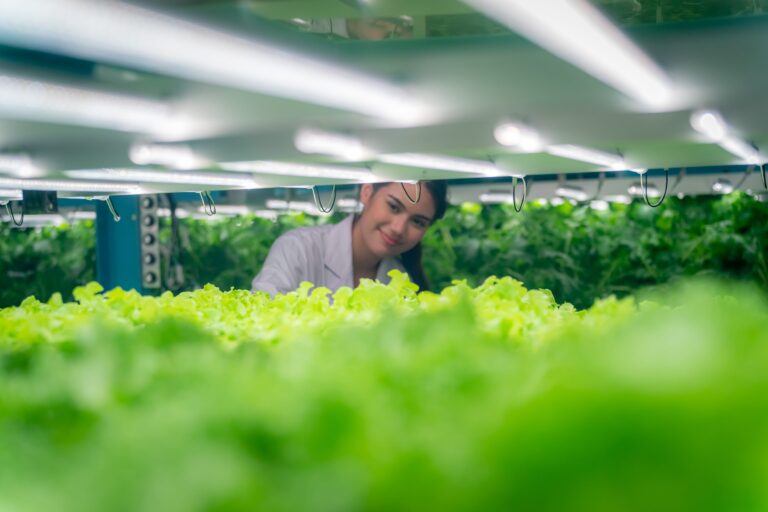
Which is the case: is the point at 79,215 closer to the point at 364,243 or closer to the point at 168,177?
the point at 364,243

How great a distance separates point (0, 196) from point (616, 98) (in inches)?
159

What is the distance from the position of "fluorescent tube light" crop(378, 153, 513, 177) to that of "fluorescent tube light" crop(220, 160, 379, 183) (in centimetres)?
40

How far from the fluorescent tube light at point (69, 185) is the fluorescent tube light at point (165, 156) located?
109 cm

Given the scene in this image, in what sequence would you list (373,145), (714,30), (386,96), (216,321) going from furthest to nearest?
1. (373,145)
2. (714,30)
3. (386,96)
4. (216,321)

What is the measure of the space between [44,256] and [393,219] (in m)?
8.39

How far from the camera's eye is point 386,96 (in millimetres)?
2758

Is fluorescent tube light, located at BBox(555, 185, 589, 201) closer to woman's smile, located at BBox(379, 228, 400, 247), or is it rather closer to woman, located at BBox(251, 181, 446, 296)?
woman, located at BBox(251, 181, 446, 296)

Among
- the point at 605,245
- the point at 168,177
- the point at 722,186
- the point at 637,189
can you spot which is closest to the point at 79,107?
the point at 168,177

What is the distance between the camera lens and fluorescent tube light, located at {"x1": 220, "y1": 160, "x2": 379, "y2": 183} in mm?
4091

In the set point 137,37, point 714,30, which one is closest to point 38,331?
point 137,37

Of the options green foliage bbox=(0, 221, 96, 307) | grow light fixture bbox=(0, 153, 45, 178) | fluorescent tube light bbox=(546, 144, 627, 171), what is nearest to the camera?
grow light fixture bbox=(0, 153, 45, 178)

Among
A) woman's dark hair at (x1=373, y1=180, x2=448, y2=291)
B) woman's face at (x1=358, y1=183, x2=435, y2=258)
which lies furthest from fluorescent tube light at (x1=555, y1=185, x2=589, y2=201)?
woman's face at (x1=358, y1=183, x2=435, y2=258)

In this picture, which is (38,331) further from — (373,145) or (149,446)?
(373,145)

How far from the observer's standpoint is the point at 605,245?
10211mm
